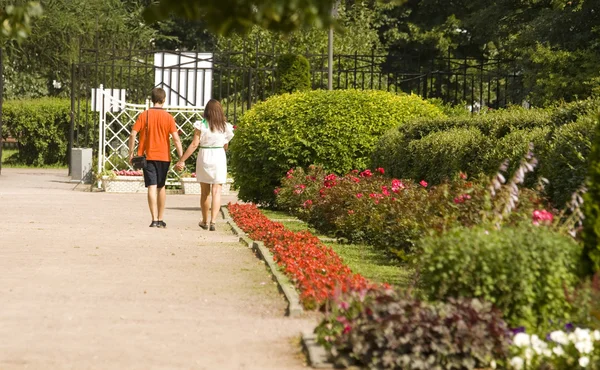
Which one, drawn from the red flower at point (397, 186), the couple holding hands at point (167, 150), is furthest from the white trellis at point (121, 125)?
the red flower at point (397, 186)

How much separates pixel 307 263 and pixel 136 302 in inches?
69.7

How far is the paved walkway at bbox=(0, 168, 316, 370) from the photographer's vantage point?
6777mm

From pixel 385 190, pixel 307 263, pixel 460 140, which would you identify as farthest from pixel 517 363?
pixel 460 140

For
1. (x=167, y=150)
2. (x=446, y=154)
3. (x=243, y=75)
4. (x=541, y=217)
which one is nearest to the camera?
(x=541, y=217)

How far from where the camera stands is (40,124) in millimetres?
38156

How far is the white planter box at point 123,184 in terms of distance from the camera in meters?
25.2

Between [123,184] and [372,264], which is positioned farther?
[123,184]

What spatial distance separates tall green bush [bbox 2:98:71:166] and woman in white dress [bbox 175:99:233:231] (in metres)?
22.9

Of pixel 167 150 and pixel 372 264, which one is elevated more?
pixel 167 150

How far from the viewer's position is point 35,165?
127 feet

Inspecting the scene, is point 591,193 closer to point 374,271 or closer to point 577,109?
point 374,271

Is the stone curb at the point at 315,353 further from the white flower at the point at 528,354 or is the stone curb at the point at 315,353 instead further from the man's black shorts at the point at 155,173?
the man's black shorts at the point at 155,173

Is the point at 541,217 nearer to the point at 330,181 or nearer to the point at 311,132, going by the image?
the point at 330,181

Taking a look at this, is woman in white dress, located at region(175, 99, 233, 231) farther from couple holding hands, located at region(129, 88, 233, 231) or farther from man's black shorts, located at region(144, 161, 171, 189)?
man's black shorts, located at region(144, 161, 171, 189)
